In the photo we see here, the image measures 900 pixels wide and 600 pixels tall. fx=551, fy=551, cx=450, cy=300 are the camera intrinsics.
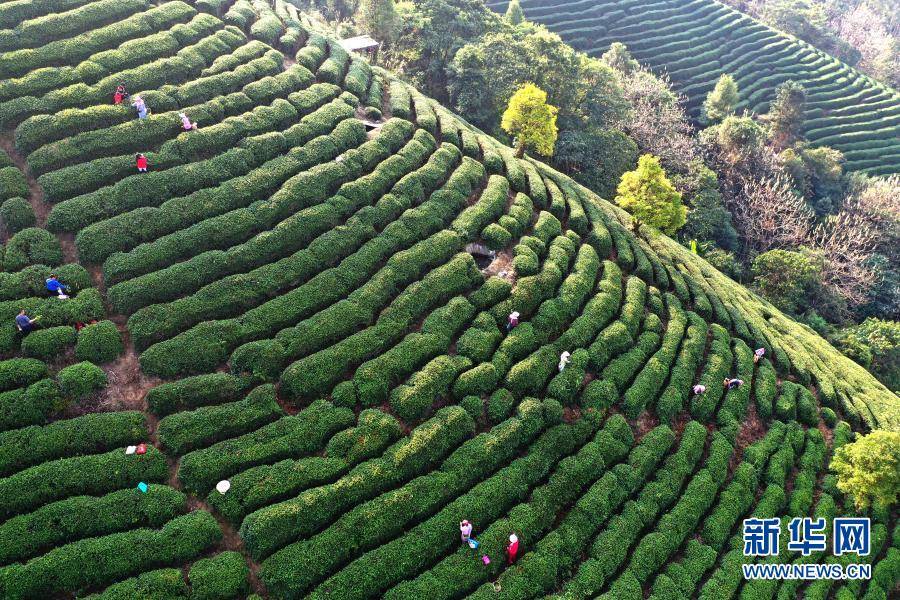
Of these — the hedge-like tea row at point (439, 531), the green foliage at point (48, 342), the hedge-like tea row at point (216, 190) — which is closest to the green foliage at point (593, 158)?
the hedge-like tea row at point (216, 190)

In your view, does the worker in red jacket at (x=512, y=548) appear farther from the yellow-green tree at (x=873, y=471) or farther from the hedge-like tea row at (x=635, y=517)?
the yellow-green tree at (x=873, y=471)

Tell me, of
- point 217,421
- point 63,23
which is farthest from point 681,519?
point 63,23

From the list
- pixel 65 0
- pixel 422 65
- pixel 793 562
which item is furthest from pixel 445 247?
pixel 422 65

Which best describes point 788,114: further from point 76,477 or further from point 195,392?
point 76,477

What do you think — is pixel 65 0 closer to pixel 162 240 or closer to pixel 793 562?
pixel 162 240

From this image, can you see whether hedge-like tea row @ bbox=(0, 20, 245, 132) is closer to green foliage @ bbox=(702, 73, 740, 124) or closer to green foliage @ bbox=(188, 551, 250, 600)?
green foliage @ bbox=(188, 551, 250, 600)

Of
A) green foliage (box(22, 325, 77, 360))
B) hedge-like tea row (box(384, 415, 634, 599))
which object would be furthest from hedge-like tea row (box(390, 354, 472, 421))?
green foliage (box(22, 325, 77, 360))
